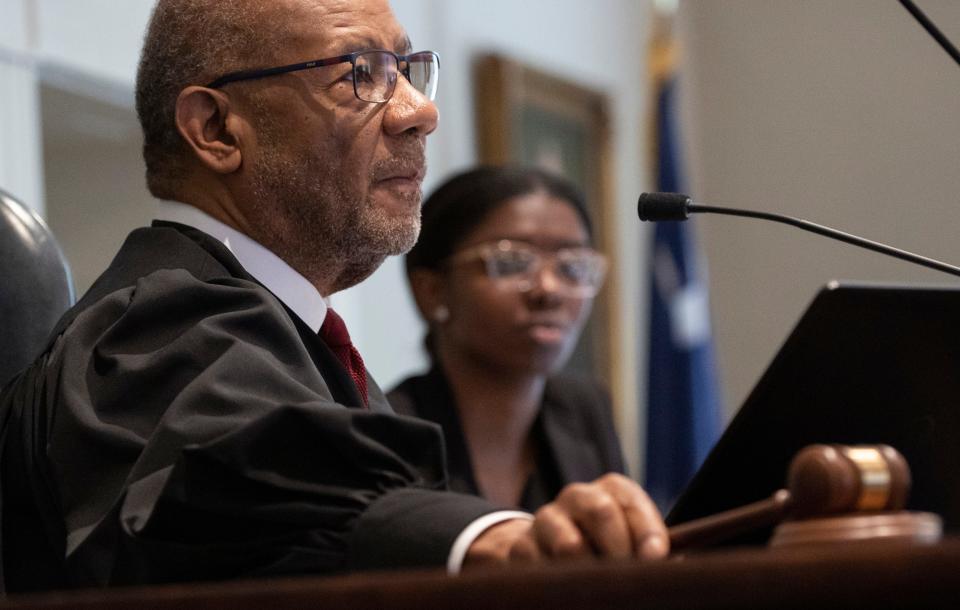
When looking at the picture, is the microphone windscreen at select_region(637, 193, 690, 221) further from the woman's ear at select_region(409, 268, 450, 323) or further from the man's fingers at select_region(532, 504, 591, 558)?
the woman's ear at select_region(409, 268, 450, 323)

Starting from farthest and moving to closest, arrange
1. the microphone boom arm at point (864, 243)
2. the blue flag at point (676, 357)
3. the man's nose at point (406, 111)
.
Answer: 1. the blue flag at point (676, 357)
2. the man's nose at point (406, 111)
3. the microphone boom arm at point (864, 243)

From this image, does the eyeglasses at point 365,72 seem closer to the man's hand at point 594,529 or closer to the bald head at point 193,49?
the bald head at point 193,49

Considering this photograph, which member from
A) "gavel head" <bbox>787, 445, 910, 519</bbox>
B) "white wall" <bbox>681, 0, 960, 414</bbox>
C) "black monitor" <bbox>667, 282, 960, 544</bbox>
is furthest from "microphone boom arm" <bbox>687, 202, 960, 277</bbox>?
"white wall" <bbox>681, 0, 960, 414</bbox>

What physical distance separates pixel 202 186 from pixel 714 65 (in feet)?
10.6

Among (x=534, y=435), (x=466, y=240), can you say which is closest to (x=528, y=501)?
(x=534, y=435)

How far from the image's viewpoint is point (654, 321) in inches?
244

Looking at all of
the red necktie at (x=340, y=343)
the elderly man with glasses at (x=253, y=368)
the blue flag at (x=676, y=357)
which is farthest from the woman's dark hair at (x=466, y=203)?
the blue flag at (x=676, y=357)

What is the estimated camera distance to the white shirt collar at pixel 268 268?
183cm

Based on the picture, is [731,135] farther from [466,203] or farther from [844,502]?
Answer: [844,502]

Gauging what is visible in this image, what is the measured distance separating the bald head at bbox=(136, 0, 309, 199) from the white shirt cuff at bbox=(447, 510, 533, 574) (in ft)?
3.27

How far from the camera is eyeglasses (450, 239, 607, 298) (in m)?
3.54

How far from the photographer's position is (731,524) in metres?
0.92

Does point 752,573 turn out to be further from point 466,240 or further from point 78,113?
point 78,113

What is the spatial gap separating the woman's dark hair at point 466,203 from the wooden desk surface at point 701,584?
2.91 meters
